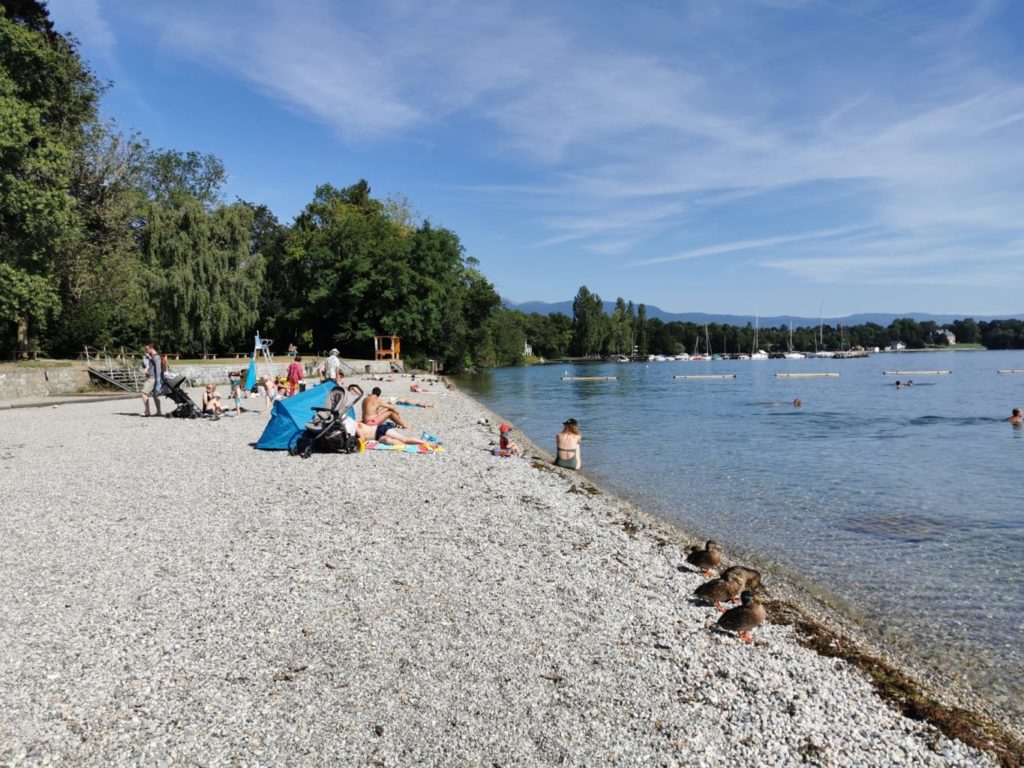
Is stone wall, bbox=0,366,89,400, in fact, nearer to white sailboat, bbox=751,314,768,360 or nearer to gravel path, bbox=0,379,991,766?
gravel path, bbox=0,379,991,766

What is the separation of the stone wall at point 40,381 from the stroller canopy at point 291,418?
59.1 ft

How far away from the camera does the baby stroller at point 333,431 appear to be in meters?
14.5

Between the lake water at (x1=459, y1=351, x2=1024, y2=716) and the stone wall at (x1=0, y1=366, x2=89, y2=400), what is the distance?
1955cm

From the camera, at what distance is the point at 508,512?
33.8 ft

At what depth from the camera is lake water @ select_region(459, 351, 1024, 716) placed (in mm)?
7246

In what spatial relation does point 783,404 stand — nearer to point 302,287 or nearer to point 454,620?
point 454,620

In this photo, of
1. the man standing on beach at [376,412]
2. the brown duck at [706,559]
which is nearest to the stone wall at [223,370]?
the man standing on beach at [376,412]

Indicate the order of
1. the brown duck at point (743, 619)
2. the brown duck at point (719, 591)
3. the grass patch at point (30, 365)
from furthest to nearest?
the grass patch at point (30, 365) < the brown duck at point (719, 591) < the brown duck at point (743, 619)

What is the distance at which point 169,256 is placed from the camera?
160 ft

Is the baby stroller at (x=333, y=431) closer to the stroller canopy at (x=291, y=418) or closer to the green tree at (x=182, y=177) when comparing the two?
the stroller canopy at (x=291, y=418)

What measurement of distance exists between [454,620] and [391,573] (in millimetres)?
1397

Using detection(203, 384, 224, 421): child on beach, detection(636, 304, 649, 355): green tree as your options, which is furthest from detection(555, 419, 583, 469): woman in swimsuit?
detection(636, 304, 649, 355): green tree

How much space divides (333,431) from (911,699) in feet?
38.3

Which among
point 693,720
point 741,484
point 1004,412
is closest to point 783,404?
point 1004,412
